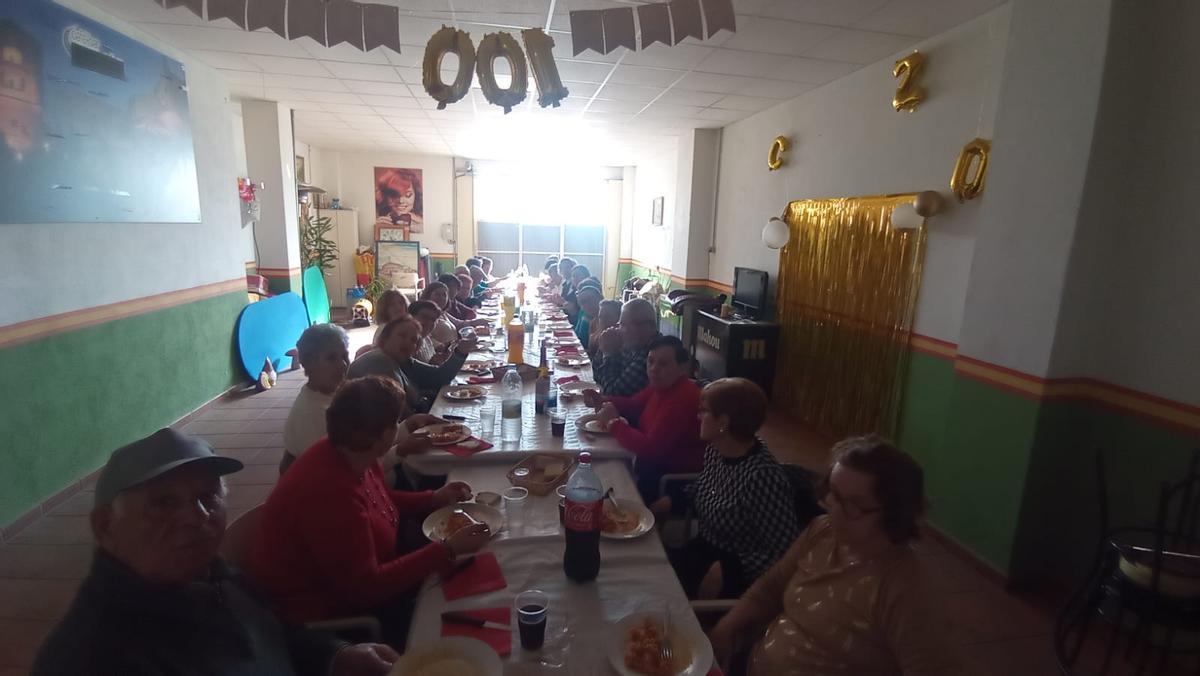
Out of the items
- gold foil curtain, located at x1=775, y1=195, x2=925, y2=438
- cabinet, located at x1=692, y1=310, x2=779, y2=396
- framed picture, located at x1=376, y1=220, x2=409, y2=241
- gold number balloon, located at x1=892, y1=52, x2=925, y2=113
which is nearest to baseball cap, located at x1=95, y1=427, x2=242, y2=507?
gold foil curtain, located at x1=775, y1=195, x2=925, y2=438

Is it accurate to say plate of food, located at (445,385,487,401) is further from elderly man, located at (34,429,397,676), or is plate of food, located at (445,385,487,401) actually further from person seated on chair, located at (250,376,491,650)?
elderly man, located at (34,429,397,676)

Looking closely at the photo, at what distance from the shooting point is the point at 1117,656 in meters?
2.28

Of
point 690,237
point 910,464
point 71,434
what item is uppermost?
point 690,237

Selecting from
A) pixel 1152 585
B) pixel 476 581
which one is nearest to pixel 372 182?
pixel 476 581

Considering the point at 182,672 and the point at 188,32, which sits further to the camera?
the point at 188,32

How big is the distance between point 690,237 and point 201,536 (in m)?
6.53

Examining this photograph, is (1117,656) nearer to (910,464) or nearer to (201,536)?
(910,464)

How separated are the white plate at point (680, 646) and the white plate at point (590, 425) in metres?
1.19

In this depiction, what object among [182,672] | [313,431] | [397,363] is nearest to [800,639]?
[182,672]

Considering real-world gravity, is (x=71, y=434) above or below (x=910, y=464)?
below

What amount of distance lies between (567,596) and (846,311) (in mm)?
3643

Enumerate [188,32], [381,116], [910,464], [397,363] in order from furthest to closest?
[381,116] < [188,32] < [397,363] < [910,464]

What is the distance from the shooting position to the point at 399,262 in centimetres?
1005

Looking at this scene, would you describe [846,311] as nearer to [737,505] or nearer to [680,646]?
[737,505]
